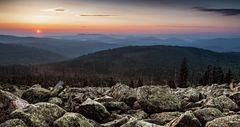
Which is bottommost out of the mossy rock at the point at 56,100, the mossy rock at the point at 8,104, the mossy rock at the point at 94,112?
the mossy rock at the point at 56,100

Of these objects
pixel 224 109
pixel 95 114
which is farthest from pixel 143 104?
pixel 224 109

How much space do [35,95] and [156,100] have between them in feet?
37.8

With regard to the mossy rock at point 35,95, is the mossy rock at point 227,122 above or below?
above

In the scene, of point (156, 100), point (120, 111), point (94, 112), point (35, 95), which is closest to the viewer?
point (94, 112)

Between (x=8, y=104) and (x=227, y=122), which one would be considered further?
(x=8, y=104)

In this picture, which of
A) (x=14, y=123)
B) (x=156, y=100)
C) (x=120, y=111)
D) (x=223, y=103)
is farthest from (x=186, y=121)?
A: (x=14, y=123)

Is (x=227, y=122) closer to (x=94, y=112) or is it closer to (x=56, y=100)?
(x=94, y=112)

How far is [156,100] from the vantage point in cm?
2639

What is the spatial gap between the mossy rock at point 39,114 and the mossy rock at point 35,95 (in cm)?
916

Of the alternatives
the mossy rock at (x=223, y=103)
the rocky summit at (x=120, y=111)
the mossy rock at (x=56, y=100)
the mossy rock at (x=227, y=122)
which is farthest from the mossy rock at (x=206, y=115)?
the mossy rock at (x=56, y=100)

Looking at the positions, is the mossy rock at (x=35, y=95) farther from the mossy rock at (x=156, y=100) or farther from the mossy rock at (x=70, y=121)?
the mossy rock at (x=70, y=121)

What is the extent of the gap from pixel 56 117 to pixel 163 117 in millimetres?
8185

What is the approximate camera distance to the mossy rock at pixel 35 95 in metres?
29.9

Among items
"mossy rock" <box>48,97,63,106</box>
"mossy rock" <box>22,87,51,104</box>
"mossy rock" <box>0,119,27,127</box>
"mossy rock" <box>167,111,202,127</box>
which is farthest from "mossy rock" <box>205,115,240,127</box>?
"mossy rock" <box>22,87,51,104</box>
